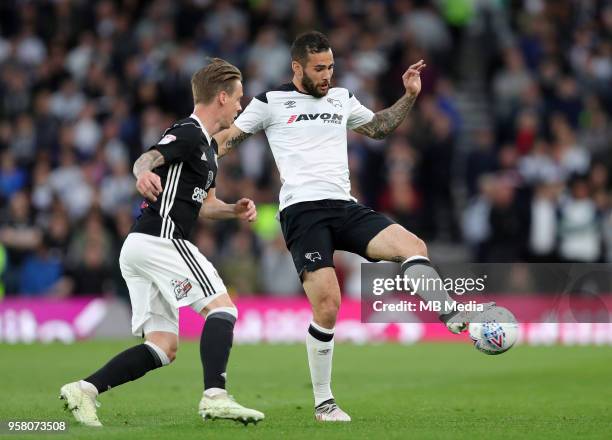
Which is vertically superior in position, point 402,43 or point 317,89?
point 402,43

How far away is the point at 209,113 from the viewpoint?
8.86 metres

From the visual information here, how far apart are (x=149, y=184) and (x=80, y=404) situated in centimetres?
162

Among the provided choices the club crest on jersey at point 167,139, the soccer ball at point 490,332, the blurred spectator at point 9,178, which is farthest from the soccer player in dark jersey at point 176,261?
the blurred spectator at point 9,178

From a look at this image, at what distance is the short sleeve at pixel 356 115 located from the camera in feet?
32.4

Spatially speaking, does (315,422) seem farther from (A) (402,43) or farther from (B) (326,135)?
(A) (402,43)

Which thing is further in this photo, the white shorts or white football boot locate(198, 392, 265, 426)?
the white shorts

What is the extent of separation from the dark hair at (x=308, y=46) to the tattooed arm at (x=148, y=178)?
169cm

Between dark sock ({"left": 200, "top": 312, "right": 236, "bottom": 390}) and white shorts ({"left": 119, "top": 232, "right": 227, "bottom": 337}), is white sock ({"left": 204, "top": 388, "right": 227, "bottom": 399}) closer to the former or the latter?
dark sock ({"left": 200, "top": 312, "right": 236, "bottom": 390})

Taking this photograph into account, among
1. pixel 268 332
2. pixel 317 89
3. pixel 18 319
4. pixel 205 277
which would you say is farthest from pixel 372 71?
pixel 205 277

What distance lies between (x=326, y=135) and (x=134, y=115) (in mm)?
12737

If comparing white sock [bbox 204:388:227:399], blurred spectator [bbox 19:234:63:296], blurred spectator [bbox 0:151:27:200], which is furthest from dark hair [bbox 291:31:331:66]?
blurred spectator [bbox 0:151:27:200]

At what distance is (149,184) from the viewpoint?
8.06 m

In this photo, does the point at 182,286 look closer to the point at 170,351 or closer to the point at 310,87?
the point at 170,351

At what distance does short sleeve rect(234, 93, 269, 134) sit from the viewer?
9.69 m
